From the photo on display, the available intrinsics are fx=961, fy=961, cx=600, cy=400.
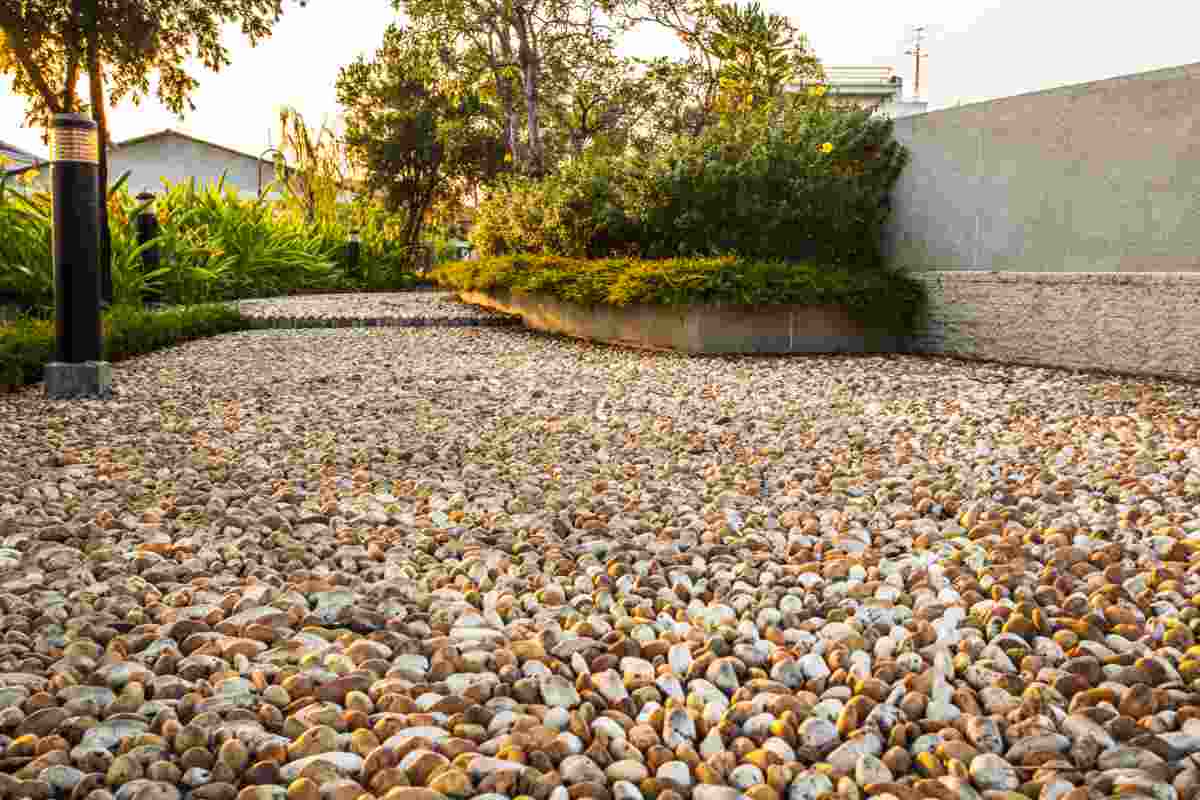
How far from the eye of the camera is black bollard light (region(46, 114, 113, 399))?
4.20m

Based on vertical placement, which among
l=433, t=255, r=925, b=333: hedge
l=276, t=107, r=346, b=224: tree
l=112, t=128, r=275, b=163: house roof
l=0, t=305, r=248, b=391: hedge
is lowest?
l=0, t=305, r=248, b=391: hedge

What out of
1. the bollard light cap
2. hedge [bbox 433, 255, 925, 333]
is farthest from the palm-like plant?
the bollard light cap

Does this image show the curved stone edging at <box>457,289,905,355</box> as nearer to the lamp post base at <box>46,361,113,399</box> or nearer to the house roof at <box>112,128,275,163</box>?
the lamp post base at <box>46,361,113,399</box>

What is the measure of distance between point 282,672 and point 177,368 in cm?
450

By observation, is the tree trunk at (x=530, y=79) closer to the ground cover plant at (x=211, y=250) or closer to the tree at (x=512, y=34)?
the tree at (x=512, y=34)

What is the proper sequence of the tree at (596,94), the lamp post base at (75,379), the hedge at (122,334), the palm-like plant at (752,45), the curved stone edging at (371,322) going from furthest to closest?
the tree at (596,94) → the palm-like plant at (752,45) → the curved stone edging at (371,322) → the hedge at (122,334) → the lamp post base at (75,379)

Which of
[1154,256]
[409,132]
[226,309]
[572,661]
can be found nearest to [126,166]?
[409,132]

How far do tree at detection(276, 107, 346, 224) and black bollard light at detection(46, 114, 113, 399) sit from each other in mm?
11658

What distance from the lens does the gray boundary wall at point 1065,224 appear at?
5262mm

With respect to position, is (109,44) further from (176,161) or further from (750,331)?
(176,161)

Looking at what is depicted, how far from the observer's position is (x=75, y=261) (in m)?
4.22

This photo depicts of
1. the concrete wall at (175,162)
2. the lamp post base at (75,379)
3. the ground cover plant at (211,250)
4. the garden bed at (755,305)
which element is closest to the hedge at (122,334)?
the lamp post base at (75,379)

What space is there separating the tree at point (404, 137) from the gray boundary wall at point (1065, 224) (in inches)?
548

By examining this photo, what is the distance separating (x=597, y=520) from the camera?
2.52 metres
